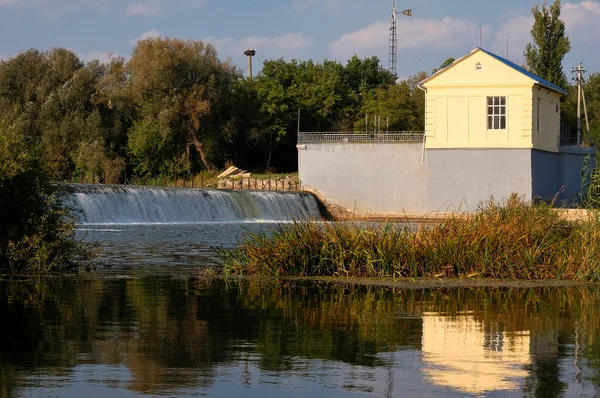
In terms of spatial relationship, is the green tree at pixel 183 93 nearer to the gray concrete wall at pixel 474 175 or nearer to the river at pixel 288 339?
the gray concrete wall at pixel 474 175

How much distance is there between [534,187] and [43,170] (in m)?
33.5

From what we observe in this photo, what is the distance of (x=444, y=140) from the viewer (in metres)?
48.9

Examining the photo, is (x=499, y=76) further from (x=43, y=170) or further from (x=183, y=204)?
(x=43, y=170)

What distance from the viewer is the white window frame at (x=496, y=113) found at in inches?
1892

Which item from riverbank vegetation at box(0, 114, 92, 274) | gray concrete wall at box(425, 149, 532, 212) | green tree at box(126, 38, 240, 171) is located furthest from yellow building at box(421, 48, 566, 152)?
riverbank vegetation at box(0, 114, 92, 274)

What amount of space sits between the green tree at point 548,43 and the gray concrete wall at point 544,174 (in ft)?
18.3

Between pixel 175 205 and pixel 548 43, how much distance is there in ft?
75.6

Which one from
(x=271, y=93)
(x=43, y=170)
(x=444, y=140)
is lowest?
(x=43, y=170)

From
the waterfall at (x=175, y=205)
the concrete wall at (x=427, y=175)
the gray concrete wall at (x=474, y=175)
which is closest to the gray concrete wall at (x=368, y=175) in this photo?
the concrete wall at (x=427, y=175)

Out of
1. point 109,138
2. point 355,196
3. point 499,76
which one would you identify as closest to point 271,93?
point 109,138

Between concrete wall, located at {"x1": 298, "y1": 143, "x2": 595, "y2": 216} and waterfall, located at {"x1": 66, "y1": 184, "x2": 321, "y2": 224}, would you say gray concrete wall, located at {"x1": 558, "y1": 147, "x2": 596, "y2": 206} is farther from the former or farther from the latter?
waterfall, located at {"x1": 66, "y1": 184, "x2": 321, "y2": 224}

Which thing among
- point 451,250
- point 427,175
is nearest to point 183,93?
point 427,175

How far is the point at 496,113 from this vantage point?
48312 mm

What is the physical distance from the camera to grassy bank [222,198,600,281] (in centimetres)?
1714
